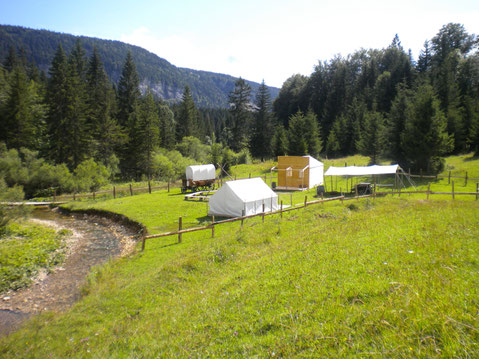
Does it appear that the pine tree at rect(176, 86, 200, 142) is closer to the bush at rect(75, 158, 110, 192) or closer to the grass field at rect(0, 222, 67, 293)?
the bush at rect(75, 158, 110, 192)

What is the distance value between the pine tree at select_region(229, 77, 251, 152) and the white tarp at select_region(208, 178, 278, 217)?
1689 inches

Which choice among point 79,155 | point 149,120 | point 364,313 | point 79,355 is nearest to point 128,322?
point 79,355

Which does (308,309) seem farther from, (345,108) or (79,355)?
(345,108)

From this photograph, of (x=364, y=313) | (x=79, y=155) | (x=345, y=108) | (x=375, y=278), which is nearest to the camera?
(x=364, y=313)

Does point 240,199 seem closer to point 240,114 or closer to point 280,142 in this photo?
point 280,142

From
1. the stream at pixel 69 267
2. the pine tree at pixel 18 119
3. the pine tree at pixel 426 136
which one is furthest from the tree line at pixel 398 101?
the pine tree at pixel 18 119

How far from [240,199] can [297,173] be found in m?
14.4

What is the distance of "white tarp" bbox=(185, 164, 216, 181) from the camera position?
31531 millimetres

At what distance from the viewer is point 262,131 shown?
58125mm

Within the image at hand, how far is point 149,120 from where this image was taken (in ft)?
141

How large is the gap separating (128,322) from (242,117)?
58055 mm

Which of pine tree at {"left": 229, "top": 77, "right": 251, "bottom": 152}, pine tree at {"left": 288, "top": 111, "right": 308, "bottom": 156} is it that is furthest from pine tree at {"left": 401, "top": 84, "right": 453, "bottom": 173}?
pine tree at {"left": 229, "top": 77, "right": 251, "bottom": 152}

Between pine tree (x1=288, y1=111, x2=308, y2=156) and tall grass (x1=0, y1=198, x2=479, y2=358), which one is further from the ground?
pine tree (x1=288, y1=111, x2=308, y2=156)

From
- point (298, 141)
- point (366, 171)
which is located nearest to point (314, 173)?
point (366, 171)
